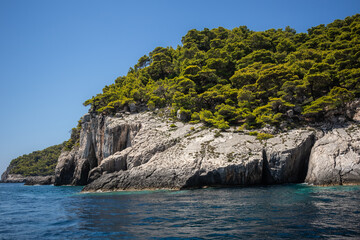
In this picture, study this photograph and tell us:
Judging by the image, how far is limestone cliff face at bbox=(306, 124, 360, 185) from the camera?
88.3 feet

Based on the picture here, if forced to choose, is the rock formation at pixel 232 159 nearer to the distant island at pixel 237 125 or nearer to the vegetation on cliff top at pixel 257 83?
the distant island at pixel 237 125

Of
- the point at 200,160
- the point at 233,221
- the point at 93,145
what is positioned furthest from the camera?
the point at 93,145

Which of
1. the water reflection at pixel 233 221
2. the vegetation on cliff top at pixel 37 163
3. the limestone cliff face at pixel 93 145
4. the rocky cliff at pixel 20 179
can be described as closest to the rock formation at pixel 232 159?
the limestone cliff face at pixel 93 145

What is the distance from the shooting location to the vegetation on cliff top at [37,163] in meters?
136

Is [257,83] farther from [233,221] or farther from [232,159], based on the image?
[233,221]

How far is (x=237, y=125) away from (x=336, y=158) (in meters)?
16.1

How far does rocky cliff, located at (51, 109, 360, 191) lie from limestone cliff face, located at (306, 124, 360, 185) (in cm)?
10

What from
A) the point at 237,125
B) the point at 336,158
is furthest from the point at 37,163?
the point at 336,158

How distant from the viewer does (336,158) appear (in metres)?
28.6

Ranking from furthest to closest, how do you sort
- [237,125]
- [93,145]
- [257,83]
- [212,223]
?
[93,145], [257,83], [237,125], [212,223]

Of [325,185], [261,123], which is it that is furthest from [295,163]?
[261,123]

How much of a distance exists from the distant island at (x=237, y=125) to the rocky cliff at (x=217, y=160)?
14 centimetres

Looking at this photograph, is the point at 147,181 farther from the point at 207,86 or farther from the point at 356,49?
the point at 356,49

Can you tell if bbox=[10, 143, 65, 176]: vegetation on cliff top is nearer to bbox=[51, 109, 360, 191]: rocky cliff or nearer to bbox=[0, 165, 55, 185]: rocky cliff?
bbox=[0, 165, 55, 185]: rocky cliff
